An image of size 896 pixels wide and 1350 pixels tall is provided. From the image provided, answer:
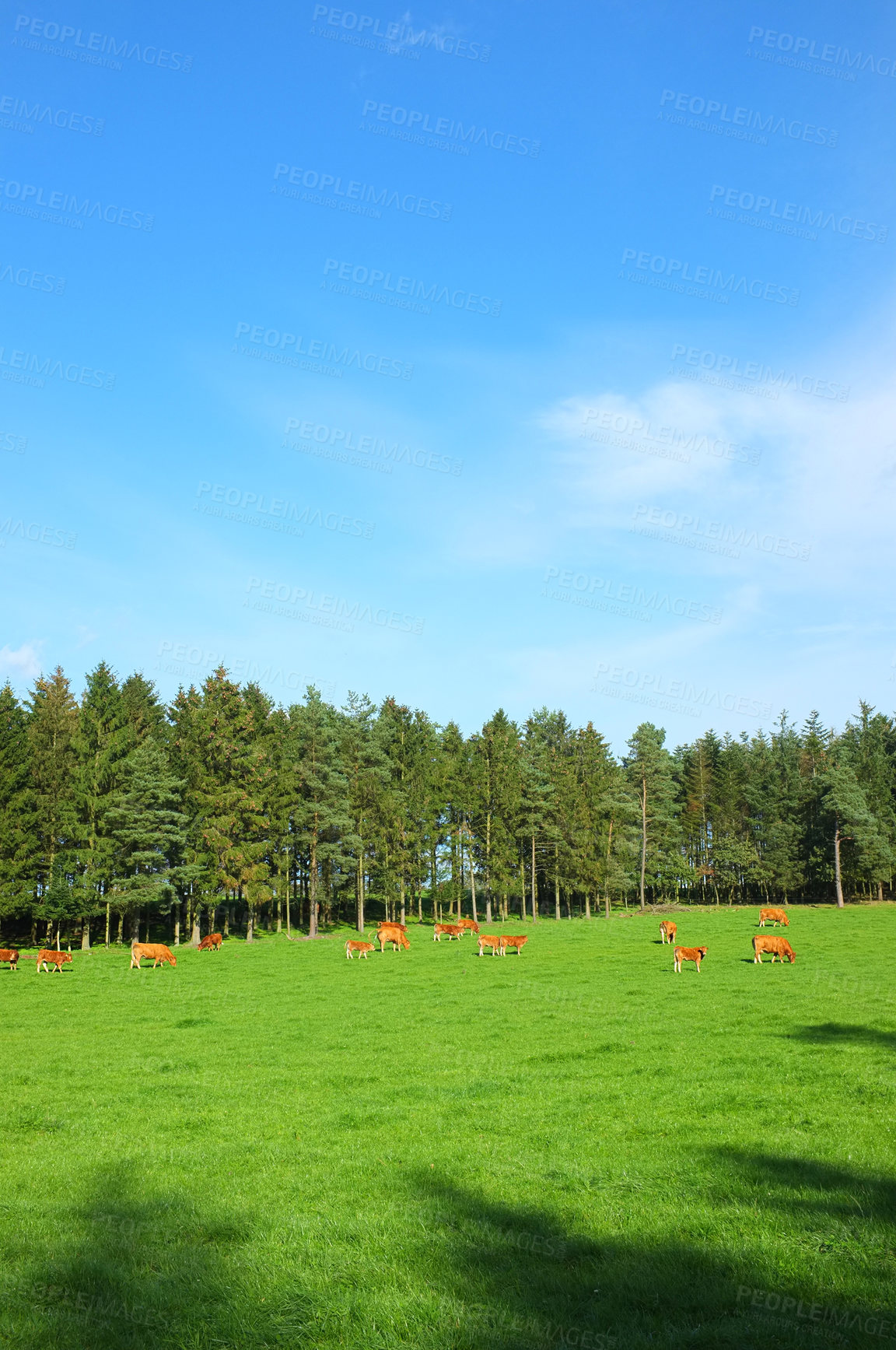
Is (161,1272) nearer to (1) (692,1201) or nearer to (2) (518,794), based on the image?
(1) (692,1201)

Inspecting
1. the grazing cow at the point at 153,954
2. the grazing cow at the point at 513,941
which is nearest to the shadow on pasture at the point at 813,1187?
the grazing cow at the point at 513,941

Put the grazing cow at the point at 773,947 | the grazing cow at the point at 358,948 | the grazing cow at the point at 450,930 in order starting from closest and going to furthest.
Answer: the grazing cow at the point at 773,947, the grazing cow at the point at 358,948, the grazing cow at the point at 450,930

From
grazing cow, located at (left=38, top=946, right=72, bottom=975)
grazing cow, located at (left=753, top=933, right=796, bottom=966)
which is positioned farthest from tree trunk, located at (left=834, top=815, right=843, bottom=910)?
grazing cow, located at (left=38, top=946, right=72, bottom=975)

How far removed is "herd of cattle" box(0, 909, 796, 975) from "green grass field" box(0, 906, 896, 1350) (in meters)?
10.6

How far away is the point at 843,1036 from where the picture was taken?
55.5ft

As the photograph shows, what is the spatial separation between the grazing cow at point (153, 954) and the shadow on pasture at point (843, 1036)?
30660 mm

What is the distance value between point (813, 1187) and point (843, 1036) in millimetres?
9583

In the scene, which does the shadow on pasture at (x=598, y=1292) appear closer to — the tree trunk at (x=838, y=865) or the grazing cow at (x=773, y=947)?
the grazing cow at (x=773, y=947)

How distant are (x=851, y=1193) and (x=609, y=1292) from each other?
132 inches

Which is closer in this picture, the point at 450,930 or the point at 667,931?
the point at 667,931

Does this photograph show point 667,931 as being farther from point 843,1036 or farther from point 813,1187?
point 813,1187

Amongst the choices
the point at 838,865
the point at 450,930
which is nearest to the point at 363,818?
the point at 450,930

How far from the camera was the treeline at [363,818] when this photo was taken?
49656mm

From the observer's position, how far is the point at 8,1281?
23.7 feet
